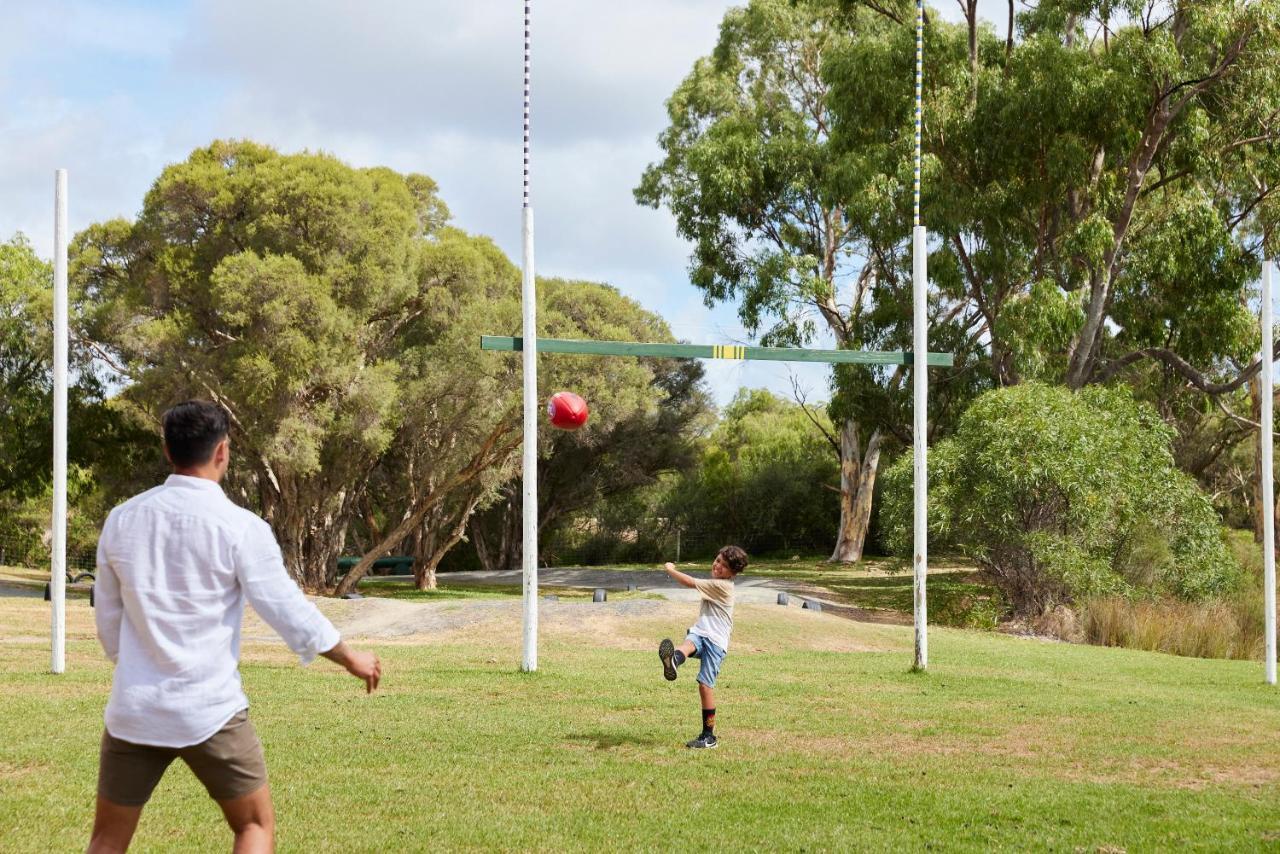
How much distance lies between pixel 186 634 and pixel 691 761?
500cm

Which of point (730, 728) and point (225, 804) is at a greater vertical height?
point (225, 804)

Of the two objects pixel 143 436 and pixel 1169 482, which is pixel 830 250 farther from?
pixel 143 436

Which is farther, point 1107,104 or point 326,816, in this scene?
point 1107,104

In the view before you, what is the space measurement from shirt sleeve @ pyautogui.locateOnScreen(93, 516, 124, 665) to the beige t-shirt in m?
5.24

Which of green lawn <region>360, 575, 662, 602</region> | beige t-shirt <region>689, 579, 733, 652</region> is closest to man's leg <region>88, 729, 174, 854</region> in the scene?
beige t-shirt <region>689, 579, 733, 652</region>

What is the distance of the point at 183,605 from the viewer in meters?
3.81

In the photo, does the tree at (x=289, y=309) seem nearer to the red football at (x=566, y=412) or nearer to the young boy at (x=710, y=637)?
the red football at (x=566, y=412)

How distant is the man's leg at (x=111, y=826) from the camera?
3.87 m

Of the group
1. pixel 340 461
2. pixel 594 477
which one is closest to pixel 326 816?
pixel 340 461

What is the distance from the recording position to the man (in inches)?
149

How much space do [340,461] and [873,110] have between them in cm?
1530

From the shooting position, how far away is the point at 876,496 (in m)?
47.7

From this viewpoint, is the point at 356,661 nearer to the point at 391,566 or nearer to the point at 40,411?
the point at 40,411

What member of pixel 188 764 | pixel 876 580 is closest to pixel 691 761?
pixel 188 764
